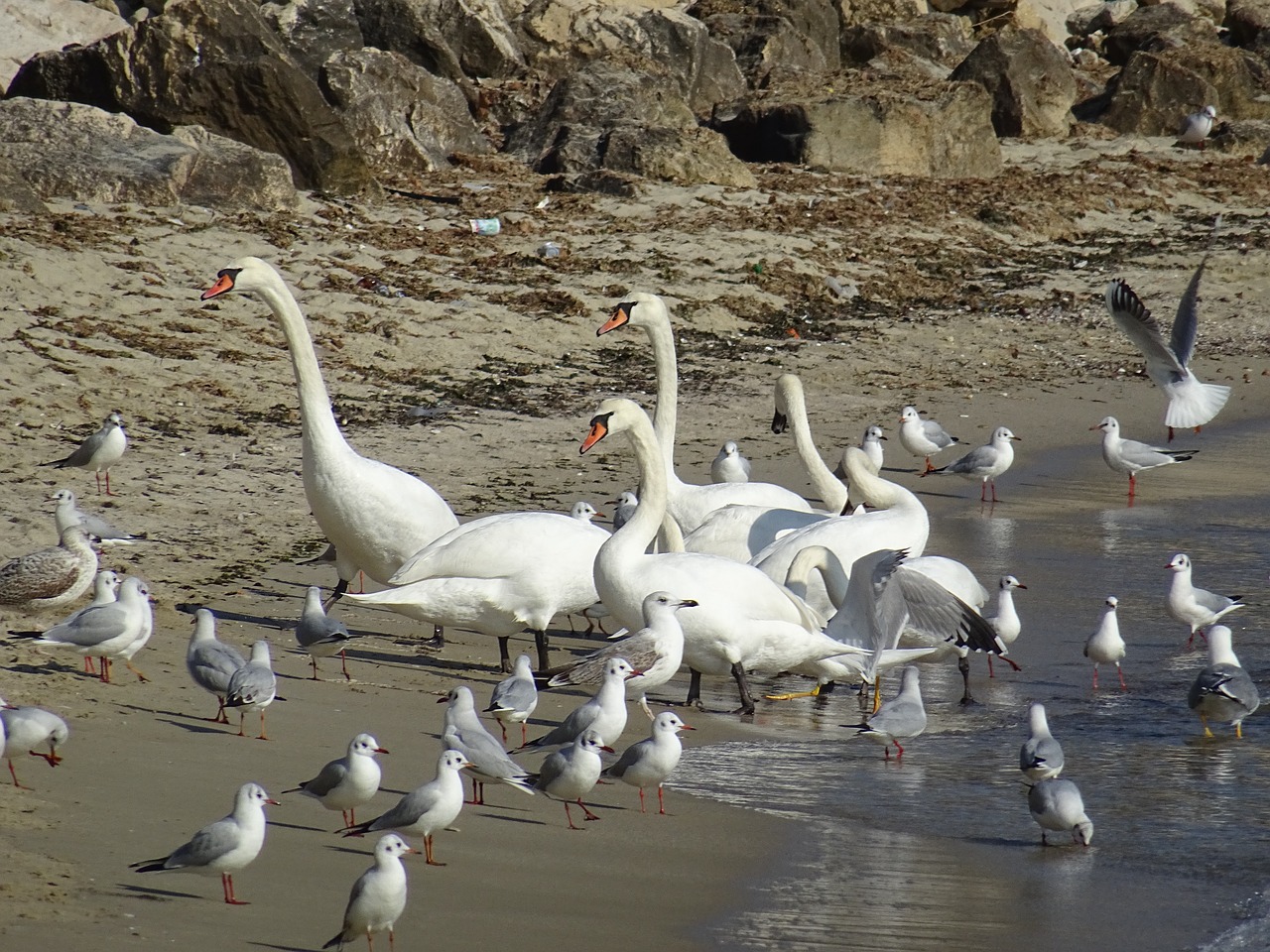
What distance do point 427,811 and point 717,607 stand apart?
245 cm

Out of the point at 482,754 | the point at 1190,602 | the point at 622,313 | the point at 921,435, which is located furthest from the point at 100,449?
the point at 1190,602

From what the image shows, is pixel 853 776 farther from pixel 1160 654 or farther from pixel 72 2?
pixel 72 2

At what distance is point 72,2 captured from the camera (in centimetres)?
2392

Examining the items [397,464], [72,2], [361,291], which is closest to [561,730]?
[397,464]

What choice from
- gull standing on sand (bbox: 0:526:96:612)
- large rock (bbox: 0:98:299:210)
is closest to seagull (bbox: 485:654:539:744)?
gull standing on sand (bbox: 0:526:96:612)

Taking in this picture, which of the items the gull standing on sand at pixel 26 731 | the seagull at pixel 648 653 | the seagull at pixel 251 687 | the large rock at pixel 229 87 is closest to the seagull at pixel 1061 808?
the seagull at pixel 648 653

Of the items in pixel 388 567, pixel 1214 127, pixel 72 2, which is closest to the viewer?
pixel 388 567

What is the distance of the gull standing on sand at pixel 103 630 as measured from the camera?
6.21 m

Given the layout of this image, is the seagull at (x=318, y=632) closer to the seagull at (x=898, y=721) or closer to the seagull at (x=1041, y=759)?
the seagull at (x=898, y=721)

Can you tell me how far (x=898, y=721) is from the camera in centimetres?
675

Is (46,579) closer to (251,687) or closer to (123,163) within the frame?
(251,687)

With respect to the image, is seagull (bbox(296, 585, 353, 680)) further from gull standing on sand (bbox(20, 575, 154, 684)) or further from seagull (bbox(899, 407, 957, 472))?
seagull (bbox(899, 407, 957, 472))

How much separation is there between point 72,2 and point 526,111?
6834mm

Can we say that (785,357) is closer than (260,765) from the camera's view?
No
